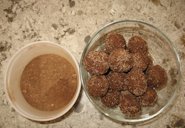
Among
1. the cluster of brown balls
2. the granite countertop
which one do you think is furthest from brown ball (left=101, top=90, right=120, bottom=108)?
the granite countertop

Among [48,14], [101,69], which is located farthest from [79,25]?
[101,69]

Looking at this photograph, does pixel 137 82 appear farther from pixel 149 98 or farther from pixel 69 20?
pixel 69 20

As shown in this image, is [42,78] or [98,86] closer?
[98,86]

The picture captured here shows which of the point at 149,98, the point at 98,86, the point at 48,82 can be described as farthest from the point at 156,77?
the point at 48,82

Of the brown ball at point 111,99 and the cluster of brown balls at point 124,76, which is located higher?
the cluster of brown balls at point 124,76

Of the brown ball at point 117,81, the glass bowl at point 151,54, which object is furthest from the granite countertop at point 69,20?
the brown ball at point 117,81

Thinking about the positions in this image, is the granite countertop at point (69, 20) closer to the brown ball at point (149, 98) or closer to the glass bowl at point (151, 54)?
the glass bowl at point (151, 54)

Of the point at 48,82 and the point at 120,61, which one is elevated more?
the point at 120,61

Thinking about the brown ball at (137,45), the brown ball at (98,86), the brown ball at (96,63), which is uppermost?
the brown ball at (137,45)
